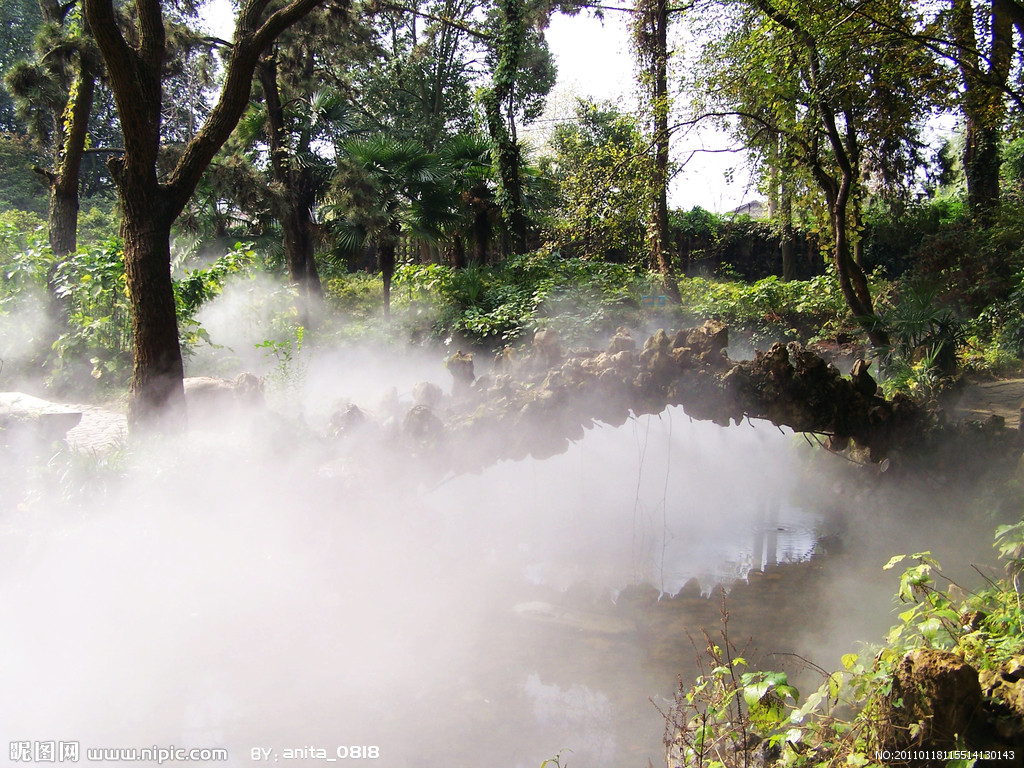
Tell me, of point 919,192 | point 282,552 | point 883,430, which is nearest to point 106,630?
point 282,552

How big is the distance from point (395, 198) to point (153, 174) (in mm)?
7712

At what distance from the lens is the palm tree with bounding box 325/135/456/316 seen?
525 inches

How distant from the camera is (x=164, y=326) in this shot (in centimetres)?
640

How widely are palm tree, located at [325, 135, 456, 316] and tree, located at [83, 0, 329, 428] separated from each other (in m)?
6.39

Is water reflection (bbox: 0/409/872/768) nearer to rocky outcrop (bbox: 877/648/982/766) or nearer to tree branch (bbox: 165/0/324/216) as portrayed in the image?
rocky outcrop (bbox: 877/648/982/766)

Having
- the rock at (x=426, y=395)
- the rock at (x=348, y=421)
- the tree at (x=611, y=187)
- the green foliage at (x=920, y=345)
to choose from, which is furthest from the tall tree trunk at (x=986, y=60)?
the rock at (x=348, y=421)

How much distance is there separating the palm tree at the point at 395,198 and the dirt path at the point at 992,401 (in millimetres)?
9856

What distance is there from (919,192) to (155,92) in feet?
53.8

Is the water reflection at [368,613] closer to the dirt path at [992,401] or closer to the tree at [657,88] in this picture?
the dirt path at [992,401]

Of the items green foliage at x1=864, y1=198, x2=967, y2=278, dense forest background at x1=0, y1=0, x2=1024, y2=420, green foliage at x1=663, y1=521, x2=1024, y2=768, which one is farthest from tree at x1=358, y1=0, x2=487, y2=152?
green foliage at x1=663, y1=521, x2=1024, y2=768

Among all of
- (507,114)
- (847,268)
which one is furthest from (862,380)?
(507,114)

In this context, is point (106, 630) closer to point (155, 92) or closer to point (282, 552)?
point (282, 552)

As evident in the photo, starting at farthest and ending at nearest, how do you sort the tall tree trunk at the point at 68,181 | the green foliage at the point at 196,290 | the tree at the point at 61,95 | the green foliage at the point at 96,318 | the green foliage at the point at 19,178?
the green foliage at the point at 19,178, the tall tree trunk at the point at 68,181, the tree at the point at 61,95, the green foliage at the point at 96,318, the green foliage at the point at 196,290

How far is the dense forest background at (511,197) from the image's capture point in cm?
648
